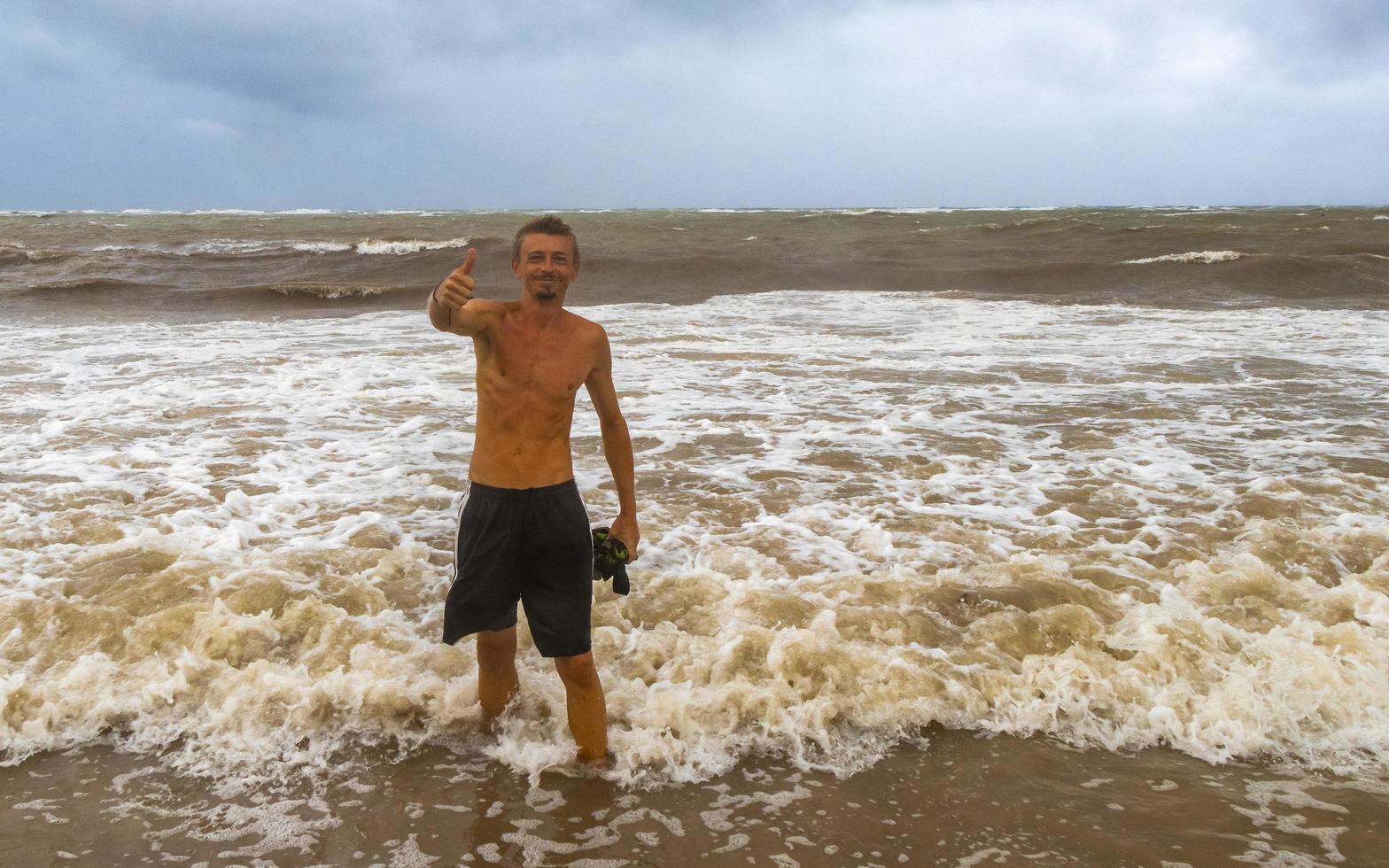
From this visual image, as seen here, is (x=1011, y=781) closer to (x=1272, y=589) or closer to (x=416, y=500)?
(x=1272, y=589)

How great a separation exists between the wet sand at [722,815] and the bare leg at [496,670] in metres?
0.20

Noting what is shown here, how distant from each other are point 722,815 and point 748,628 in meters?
1.16

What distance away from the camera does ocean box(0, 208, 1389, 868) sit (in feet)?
9.29

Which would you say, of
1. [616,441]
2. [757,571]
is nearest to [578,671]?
[616,441]

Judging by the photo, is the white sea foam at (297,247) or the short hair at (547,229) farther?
the white sea foam at (297,247)

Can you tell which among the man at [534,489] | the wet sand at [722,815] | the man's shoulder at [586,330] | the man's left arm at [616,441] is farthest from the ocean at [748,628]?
the man's shoulder at [586,330]

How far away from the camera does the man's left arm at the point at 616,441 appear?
10.5 feet

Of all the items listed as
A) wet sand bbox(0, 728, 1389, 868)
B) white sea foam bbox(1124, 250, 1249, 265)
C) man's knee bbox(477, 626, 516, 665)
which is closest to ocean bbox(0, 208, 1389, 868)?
wet sand bbox(0, 728, 1389, 868)

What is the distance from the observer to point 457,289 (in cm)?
277

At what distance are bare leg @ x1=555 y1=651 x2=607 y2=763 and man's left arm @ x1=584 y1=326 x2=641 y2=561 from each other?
1.48 feet

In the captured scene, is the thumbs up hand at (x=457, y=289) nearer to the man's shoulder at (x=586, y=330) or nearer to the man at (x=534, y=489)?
the man at (x=534, y=489)

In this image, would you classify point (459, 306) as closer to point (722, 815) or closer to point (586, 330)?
point (586, 330)

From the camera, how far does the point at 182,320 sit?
1422cm

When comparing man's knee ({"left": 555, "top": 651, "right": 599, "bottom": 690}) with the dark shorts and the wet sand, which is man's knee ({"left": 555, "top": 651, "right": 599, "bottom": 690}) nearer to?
the dark shorts
